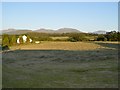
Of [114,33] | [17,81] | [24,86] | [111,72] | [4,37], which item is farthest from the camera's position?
[114,33]

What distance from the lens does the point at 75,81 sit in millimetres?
11469

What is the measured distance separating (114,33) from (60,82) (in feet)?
167

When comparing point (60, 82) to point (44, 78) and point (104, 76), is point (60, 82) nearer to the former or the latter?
point (44, 78)

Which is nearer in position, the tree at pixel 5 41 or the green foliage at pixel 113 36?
the tree at pixel 5 41

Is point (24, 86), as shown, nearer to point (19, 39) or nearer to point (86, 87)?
point (86, 87)

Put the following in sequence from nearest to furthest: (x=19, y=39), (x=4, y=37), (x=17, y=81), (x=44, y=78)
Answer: (x=17, y=81), (x=44, y=78), (x=4, y=37), (x=19, y=39)

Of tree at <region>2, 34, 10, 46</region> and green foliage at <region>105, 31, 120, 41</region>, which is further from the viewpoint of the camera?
green foliage at <region>105, 31, 120, 41</region>

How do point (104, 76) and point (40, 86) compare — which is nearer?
point (40, 86)

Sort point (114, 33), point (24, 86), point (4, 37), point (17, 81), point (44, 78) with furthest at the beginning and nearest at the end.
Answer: point (114, 33) → point (4, 37) → point (44, 78) → point (17, 81) → point (24, 86)

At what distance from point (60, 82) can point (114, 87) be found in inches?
87.2

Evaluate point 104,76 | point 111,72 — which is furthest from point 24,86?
point 111,72

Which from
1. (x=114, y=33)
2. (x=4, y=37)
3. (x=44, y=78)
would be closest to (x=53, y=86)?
(x=44, y=78)

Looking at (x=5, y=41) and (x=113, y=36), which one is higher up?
(x=113, y=36)

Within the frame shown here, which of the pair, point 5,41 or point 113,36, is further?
point 113,36
